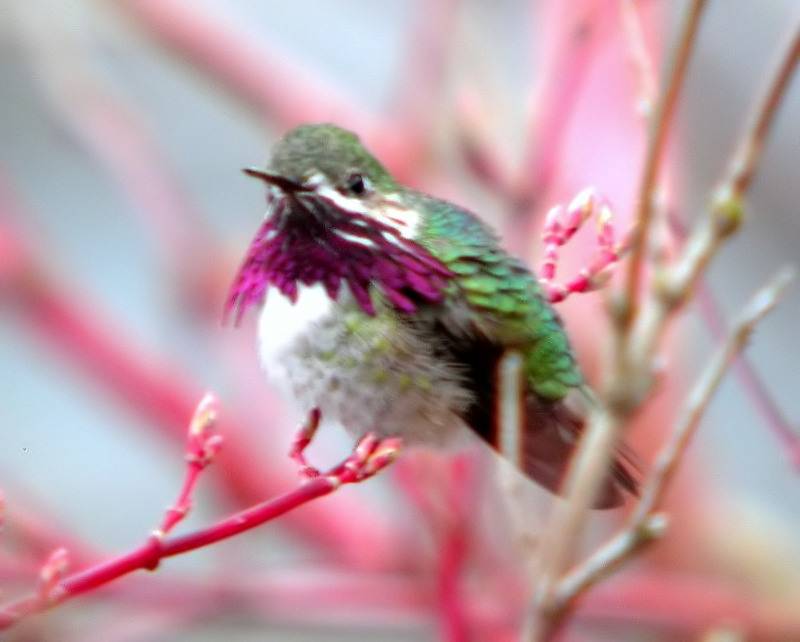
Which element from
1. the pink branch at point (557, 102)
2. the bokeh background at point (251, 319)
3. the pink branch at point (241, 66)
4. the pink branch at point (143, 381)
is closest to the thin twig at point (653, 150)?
the bokeh background at point (251, 319)

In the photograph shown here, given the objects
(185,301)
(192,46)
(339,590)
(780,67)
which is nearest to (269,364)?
(780,67)

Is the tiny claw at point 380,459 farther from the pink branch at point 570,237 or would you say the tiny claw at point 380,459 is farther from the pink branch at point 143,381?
the pink branch at point 143,381

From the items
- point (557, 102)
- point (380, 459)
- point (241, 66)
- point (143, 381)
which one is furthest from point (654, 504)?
point (241, 66)

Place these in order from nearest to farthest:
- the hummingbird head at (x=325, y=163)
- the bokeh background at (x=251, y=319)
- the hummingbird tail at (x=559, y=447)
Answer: the hummingbird head at (x=325, y=163), the hummingbird tail at (x=559, y=447), the bokeh background at (x=251, y=319)

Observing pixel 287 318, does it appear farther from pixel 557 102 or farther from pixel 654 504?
pixel 557 102

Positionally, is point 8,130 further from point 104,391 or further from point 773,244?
point 773,244

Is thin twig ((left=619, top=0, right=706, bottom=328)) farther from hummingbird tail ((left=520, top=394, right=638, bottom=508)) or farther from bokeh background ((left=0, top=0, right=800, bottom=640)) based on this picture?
bokeh background ((left=0, top=0, right=800, bottom=640))
